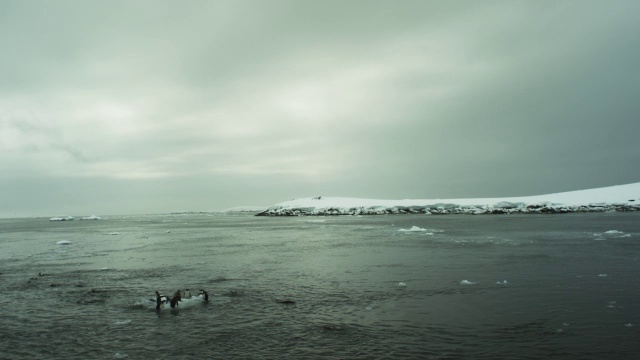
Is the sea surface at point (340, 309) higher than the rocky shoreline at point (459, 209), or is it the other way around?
the rocky shoreline at point (459, 209)

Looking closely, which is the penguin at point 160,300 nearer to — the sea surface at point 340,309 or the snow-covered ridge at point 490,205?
the sea surface at point 340,309

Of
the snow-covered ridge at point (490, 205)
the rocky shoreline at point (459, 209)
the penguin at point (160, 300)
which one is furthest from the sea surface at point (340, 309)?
the snow-covered ridge at point (490, 205)

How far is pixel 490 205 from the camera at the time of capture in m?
122

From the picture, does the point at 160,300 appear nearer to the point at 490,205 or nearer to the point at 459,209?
the point at 490,205

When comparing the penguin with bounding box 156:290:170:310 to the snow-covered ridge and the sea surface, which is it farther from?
the snow-covered ridge

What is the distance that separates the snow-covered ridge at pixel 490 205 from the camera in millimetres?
103562

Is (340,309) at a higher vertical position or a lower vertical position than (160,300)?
lower

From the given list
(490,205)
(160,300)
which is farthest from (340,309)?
(490,205)

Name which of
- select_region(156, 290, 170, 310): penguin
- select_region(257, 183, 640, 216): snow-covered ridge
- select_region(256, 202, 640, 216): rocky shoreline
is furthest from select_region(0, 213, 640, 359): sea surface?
select_region(257, 183, 640, 216): snow-covered ridge

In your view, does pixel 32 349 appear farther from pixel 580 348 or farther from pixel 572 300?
pixel 572 300

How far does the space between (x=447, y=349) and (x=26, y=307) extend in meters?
16.1

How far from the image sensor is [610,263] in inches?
902

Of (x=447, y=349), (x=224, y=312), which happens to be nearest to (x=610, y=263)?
(x=447, y=349)

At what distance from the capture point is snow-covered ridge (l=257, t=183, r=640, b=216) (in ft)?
340
